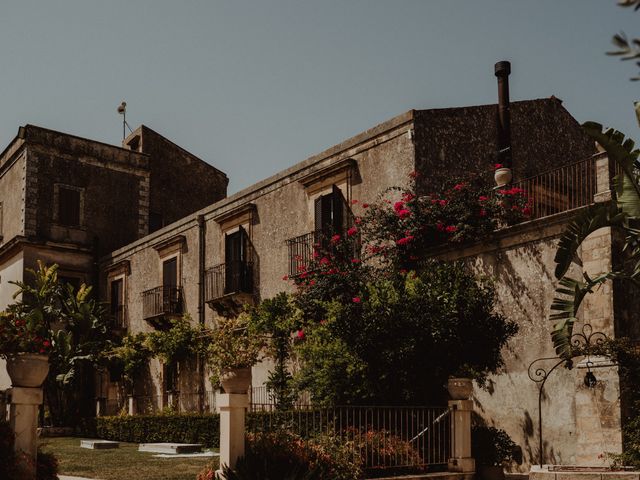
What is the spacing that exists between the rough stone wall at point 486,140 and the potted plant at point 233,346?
20.6 ft

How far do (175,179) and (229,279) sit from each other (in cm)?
1236

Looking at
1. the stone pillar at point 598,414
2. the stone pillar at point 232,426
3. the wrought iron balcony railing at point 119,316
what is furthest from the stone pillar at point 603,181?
the wrought iron balcony railing at point 119,316

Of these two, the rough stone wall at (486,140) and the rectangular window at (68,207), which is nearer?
the rough stone wall at (486,140)

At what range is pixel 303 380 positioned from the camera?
14.9m

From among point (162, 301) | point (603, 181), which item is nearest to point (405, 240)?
point (603, 181)

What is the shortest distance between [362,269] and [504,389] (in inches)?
164

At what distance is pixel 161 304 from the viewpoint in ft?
86.2

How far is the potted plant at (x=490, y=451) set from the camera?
43.8 feet

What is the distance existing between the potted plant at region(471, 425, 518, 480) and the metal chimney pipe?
776 cm

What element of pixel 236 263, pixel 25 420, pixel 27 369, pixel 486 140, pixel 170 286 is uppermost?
pixel 486 140

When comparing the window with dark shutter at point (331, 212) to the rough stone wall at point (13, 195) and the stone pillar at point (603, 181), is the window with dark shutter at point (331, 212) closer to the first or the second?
the stone pillar at point (603, 181)

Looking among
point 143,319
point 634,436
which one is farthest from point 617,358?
point 143,319

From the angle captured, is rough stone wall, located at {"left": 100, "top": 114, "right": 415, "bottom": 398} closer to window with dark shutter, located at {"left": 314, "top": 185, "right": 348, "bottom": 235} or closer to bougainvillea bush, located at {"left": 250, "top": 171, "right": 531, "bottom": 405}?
window with dark shutter, located at {"left": 314, "top": 185, "right": 348, "bottom": 235}

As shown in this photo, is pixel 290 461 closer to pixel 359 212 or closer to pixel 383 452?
pixel 383 452
